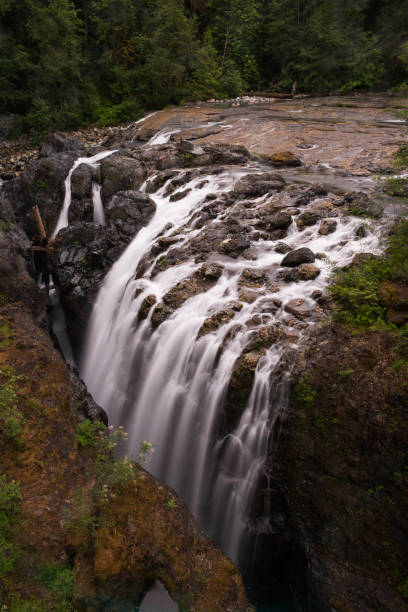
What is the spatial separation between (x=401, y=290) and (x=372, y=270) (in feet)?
2.68

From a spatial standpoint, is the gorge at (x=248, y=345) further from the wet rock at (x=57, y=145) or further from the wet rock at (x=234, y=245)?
the wet rock at (x=57, y=145)

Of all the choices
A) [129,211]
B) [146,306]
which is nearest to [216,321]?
[146,306]

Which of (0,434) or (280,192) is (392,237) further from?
(0,434)

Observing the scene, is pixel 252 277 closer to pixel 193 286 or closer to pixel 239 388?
pixel 193 286

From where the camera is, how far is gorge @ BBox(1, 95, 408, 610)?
4570mm

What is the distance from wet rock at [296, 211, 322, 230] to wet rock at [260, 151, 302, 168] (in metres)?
4.81

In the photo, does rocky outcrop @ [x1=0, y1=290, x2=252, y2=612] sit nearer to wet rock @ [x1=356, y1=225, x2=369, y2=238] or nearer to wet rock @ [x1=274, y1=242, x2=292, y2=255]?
wet rock @ [x1=274, y1=242, x2=292, y2=255]

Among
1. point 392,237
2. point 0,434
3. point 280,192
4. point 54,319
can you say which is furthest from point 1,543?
point 280,192

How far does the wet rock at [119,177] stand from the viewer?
12.7 m

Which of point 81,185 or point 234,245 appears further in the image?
point 81,185

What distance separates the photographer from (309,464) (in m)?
4.87

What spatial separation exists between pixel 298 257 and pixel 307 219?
1738mm

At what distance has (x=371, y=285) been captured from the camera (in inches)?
225

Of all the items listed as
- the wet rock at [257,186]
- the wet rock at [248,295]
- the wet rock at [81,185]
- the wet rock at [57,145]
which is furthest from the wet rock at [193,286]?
the wet rock at [57,145]
